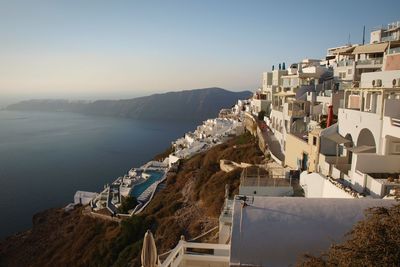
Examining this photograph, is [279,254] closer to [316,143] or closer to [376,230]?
[376,230]

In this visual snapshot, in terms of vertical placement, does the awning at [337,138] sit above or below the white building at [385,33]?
below

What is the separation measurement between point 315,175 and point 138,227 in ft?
39.1

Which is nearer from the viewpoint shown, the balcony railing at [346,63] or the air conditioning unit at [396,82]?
the air conditioning unit at [396,82]

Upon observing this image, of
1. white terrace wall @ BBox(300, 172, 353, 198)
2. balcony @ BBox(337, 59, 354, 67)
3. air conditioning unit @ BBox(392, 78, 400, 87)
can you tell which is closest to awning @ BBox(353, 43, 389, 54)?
balcony @ BBox(337, 59, 354, 67)

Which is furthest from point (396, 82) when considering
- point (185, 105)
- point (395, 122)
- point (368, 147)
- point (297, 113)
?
point (185, 105)

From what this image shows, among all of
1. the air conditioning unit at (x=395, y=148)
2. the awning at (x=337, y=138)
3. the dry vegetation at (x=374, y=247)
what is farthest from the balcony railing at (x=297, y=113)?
the dry vegetation at (x=374, y=247)

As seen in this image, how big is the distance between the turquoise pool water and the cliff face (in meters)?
2.74

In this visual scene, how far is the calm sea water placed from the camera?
44406 mm

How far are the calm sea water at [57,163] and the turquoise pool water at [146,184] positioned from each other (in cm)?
1558

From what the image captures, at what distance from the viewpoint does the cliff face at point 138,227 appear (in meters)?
17.8

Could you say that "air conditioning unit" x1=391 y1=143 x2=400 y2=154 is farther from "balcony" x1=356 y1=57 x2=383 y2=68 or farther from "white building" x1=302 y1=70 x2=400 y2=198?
"balcony" x1=356 y1=57 x2=383 y2=68

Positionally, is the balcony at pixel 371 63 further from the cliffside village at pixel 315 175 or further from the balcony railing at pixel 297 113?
the balcony railing at pixel 297 113

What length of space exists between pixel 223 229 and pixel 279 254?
9.67ft

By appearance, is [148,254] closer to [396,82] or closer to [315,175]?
[315,175]
